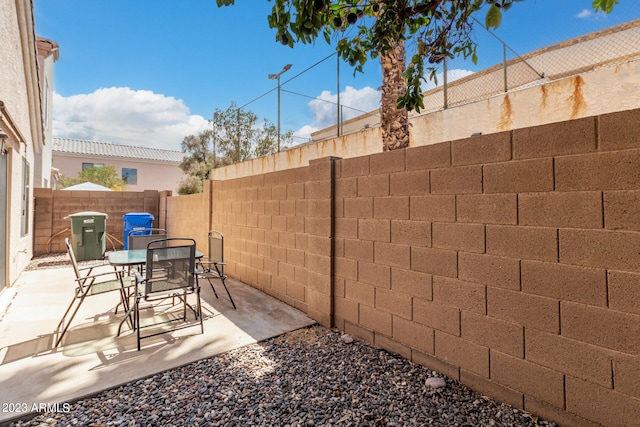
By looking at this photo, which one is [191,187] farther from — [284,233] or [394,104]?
[394,104]

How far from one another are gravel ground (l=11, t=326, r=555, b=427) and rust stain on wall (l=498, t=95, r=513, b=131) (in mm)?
3455

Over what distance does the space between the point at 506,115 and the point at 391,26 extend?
2.69 meters

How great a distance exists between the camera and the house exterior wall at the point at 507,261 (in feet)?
5.75

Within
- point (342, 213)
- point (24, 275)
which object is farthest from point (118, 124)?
point (342, 213)

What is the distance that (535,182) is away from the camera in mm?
2049

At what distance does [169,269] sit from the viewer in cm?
338

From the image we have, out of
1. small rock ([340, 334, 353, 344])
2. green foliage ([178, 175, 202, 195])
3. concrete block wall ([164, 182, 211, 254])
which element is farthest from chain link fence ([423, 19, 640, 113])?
green foliage ([178, 175, 202, 195])

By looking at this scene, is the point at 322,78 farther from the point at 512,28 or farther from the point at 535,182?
the point at 535,182

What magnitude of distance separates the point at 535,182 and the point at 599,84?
2.69m

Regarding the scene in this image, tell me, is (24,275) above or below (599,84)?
below

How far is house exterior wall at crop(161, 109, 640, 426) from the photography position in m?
1.75

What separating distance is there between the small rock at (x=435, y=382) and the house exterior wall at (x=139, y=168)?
22401mm

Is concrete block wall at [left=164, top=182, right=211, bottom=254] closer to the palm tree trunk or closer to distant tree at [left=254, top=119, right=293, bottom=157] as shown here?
distant tree at [left=254, top=119, right=293, bottom=157]

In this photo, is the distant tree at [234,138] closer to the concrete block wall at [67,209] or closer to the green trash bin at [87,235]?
the concrete block wall at [67,209]
